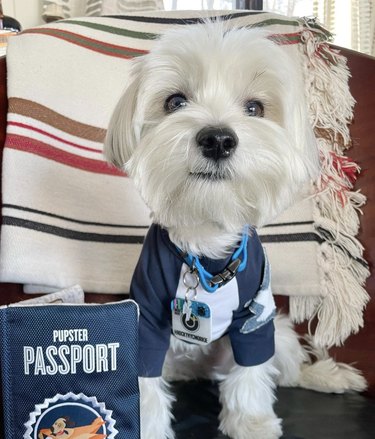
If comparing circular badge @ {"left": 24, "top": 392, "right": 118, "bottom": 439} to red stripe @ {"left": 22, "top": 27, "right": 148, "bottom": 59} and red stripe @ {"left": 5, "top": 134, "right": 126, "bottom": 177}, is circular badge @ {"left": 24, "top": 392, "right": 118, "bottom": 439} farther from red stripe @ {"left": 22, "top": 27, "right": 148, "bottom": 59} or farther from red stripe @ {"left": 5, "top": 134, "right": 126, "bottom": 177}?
red stripe @ {"left": 22, "top": 27, "right": 148, "bottom": 59}

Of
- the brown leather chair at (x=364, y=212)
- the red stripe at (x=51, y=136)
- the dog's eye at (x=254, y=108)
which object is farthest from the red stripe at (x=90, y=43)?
the dog's eye at (x=254, y=108)

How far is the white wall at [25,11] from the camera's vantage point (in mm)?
1651

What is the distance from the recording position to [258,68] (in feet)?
2.83

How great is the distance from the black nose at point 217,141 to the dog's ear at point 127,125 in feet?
0.58

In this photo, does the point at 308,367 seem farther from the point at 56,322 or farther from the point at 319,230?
the point at 56,322

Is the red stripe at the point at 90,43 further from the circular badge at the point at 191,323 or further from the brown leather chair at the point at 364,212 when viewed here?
the circular badge at the point at 191,323

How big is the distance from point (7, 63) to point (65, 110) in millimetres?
158

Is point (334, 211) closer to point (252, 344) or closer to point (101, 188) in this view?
point (252, 344)

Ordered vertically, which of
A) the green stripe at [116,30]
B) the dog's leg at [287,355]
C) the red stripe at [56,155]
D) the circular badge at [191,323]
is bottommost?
the dog's leg at [287,355]

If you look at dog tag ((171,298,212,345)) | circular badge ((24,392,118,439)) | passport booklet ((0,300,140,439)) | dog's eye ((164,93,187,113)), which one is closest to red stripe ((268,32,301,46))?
dog's eye ((164,93,187,113))

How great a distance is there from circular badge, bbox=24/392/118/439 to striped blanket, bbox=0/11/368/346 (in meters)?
0.37

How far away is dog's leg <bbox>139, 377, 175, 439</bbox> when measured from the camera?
949 mm

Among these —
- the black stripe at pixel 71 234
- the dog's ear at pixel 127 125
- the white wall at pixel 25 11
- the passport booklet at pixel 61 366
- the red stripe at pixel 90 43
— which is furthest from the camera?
the white wall at pixel 25 11

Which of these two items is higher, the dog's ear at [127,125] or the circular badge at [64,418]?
the dog's ear at [127,125]
